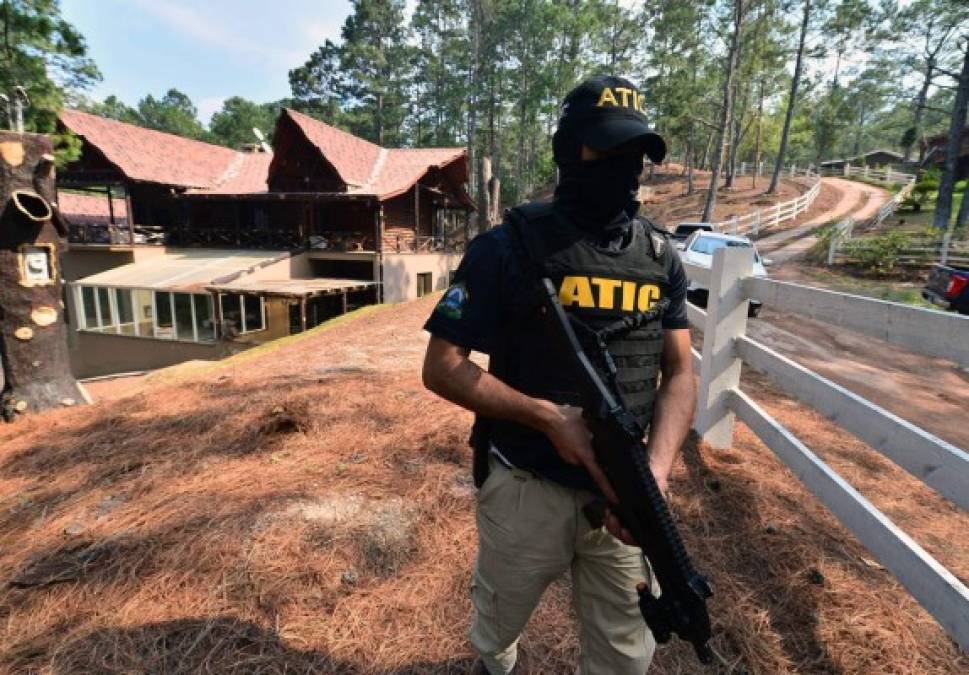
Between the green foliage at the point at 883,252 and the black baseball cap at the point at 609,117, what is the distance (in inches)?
711

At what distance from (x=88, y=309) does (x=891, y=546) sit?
20.9 meters

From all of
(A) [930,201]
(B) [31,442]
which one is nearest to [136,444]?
(B) [31,442]

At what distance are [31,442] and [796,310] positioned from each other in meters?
6.05

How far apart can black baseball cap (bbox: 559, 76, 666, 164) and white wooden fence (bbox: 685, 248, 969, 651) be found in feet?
4.25

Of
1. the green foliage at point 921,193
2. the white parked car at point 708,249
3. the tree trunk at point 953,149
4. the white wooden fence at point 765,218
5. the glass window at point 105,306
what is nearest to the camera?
the white parked car at point 708,249

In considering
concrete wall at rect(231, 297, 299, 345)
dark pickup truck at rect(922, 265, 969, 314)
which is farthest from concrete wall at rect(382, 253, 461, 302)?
dark pickup truck at rect(922, 265, 969, 314)

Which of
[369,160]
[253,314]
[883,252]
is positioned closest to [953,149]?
[883,252]

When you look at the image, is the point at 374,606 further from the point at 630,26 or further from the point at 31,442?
the point at 630,26

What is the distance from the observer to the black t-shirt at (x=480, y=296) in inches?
59.4

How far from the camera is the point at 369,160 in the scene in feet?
72.8

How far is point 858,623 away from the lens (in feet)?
6.93

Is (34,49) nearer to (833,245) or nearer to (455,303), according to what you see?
(455,303)

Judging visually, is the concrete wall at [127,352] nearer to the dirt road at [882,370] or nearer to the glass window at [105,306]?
the glass window at [105,306]

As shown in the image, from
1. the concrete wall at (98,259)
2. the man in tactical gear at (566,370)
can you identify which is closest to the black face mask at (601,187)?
the man in tactical gear at (566,370)
